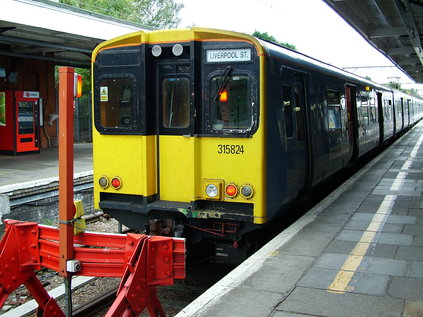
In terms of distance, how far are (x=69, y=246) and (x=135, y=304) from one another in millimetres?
823

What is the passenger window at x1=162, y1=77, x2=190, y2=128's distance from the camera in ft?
20.7

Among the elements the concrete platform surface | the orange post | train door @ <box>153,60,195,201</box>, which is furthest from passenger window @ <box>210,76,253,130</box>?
the concrete platform surface

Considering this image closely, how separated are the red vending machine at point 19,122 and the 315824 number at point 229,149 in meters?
12.4

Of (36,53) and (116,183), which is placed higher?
(36,53)

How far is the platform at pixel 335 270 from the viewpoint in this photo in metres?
4.23

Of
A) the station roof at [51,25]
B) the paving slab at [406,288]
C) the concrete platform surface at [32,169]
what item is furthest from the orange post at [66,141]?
the station roof at [51,25]

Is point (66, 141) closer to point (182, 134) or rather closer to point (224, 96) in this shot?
point (182, 134)

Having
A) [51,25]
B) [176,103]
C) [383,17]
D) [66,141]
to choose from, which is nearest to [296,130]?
[176,103]

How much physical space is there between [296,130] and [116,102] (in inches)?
102

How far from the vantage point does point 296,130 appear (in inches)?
280

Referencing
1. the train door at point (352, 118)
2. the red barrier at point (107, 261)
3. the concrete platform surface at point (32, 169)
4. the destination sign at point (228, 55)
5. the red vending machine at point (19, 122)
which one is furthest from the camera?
the red vending machine at point (19, 122)

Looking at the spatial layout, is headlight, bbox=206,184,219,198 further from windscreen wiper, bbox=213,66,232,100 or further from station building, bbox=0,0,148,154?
station building, bbox=0,0,148,154

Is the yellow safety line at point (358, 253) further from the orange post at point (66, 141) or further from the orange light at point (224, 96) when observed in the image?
the orange post at point (66, 141)

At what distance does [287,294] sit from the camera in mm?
4535
